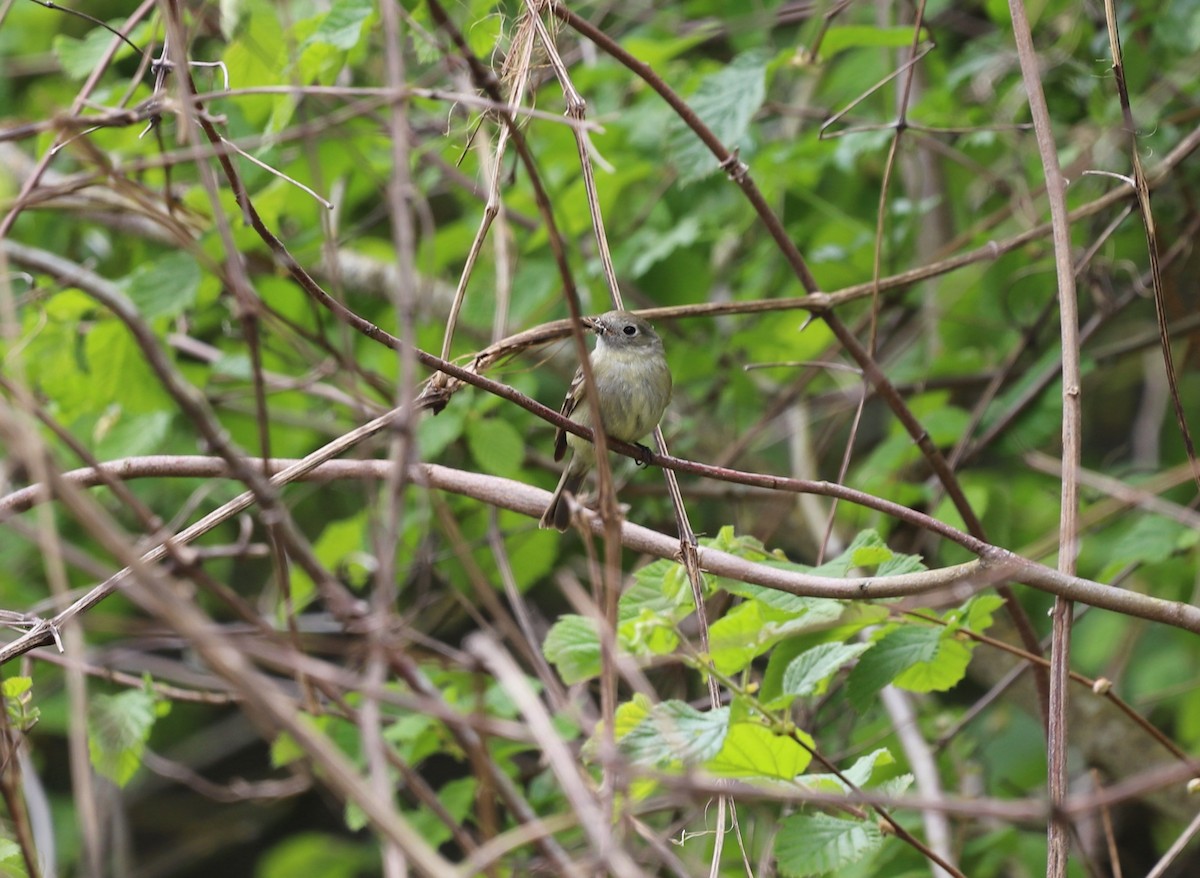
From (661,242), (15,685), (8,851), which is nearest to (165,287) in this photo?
(661,242)

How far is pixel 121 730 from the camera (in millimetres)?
2977

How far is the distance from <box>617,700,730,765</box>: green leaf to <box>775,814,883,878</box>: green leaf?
351 mm

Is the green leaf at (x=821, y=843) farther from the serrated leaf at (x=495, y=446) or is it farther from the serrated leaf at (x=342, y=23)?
the serrated leaf at (x=342, y=23)

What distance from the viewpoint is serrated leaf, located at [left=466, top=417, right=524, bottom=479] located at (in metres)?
4.16

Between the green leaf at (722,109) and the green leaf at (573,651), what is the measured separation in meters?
1.55

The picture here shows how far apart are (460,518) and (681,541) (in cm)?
218

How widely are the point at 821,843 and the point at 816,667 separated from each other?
13.3 inches

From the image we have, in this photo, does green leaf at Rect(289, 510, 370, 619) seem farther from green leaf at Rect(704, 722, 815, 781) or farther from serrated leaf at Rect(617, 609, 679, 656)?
green leaf at Rect(704, 722, 815, 781)

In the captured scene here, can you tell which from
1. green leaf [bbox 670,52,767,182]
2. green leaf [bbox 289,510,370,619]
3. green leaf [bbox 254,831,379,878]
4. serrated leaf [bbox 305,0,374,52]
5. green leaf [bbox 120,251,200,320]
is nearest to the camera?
serrated leaf [bbox 305,0,374,52]

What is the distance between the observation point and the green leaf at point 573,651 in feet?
8.70

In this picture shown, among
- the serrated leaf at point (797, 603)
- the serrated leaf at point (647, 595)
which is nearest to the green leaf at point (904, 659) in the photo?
the serrated leaf at point (797, 603)

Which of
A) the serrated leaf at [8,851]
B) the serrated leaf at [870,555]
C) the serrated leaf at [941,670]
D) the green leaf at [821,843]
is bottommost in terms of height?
the green leaf at [821,843]

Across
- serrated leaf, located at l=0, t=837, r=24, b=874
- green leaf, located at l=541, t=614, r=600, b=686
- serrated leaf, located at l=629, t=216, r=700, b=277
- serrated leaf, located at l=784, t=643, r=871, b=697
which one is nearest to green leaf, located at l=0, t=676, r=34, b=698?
serrated leaf, located at l=0, t=837, r=24, b=874

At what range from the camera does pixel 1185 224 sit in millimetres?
4250
